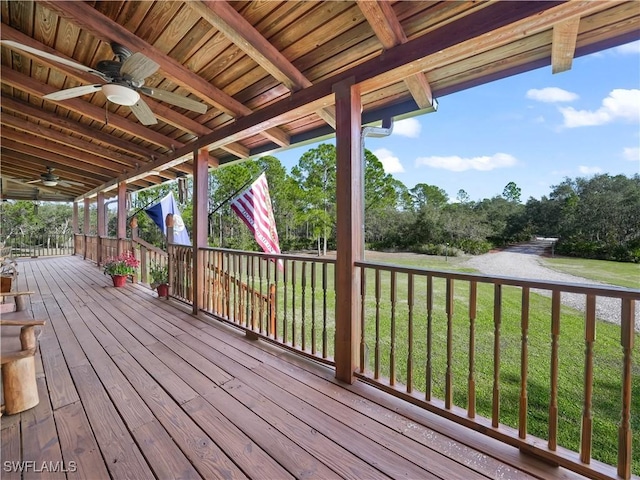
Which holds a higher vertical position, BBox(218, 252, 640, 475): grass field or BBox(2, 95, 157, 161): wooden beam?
BBox(2, 95, 157, 161): wooden beam

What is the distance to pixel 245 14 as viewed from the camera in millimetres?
1969

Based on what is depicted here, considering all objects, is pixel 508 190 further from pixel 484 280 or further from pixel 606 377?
pixel 484 280

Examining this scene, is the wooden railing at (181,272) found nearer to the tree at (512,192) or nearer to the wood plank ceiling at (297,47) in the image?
the wood plank ceiling at (297,47)

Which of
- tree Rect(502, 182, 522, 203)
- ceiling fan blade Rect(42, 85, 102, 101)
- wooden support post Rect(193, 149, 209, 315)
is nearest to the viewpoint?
ceiling fan blade Rect(42, 85, 102, 101)

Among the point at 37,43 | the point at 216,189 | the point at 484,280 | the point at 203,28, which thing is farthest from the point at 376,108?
the point at 216,189

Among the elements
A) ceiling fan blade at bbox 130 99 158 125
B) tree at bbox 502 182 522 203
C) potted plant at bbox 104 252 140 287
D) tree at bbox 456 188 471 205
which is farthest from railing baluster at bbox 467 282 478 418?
potted plant at bbox 104 252 140 287

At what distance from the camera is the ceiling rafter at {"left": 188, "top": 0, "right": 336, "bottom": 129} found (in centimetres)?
184

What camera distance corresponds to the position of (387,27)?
1.78m

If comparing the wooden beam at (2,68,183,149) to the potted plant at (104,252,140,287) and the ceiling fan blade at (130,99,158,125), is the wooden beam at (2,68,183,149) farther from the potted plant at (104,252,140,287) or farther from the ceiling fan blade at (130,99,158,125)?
the potted plant at (104,252,140,287)

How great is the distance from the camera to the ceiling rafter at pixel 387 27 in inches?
64.6

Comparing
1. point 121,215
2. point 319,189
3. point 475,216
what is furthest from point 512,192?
point 121,215

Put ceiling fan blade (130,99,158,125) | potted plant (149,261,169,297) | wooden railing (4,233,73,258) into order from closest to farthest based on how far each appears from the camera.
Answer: ceiling fan blade (130,99,158,125)
potted plant (149,261,169,297)
wooden railing (4,233,73,258)

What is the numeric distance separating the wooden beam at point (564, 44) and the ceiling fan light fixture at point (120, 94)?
3.04m

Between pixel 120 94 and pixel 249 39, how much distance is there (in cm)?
126
